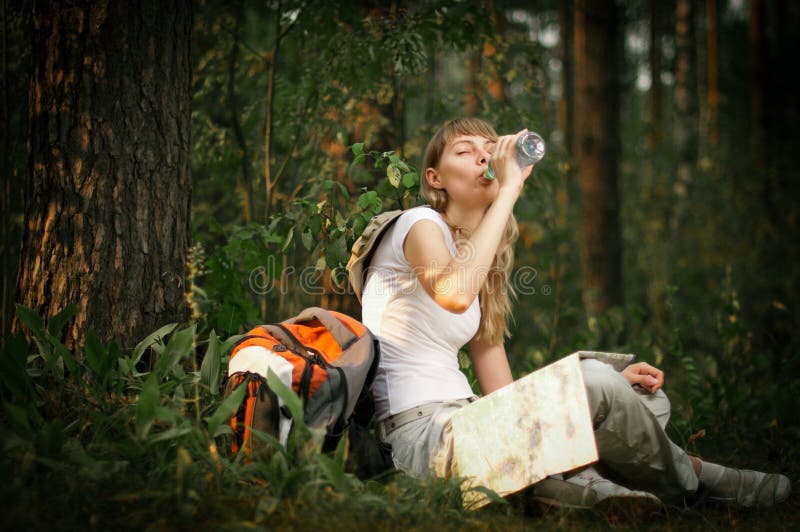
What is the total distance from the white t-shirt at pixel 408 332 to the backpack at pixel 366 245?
3 centimetres

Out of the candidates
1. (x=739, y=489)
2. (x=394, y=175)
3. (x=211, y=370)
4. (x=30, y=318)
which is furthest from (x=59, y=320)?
(x=739, y=489)

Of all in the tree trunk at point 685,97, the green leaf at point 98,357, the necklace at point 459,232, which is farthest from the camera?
the tree trunk at point 685,97

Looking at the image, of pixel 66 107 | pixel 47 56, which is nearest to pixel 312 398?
pixel 66 107

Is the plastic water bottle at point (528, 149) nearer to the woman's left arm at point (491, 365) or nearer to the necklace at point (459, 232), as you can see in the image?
the necklace at point (459, 232)

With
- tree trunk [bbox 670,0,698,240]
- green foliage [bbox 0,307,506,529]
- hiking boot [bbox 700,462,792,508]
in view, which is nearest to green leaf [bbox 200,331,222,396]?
green foliage [bbox 0,307,506,529]

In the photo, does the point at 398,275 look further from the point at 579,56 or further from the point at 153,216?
the point at 579,56

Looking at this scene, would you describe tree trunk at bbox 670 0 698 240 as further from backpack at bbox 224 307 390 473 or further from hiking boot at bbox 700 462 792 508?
backpack at bbox 224 307 390 473

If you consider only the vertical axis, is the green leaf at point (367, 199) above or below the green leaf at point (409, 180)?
below

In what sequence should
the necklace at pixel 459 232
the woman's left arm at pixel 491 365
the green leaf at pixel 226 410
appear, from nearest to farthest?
the green leaf at pixel 226 410 < the necklace at pixel 459 232 < the woman's left arm at pixel 491 365

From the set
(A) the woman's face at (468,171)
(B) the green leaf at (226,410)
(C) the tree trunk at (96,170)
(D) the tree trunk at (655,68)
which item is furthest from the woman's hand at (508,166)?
(D) the tree trunk at (655,68)

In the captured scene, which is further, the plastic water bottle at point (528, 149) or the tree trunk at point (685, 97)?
the tree trunk at point (685, 97)

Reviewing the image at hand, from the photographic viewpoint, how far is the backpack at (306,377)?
2203 millimetres

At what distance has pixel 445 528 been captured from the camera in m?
1.99

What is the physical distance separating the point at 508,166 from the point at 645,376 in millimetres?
944
